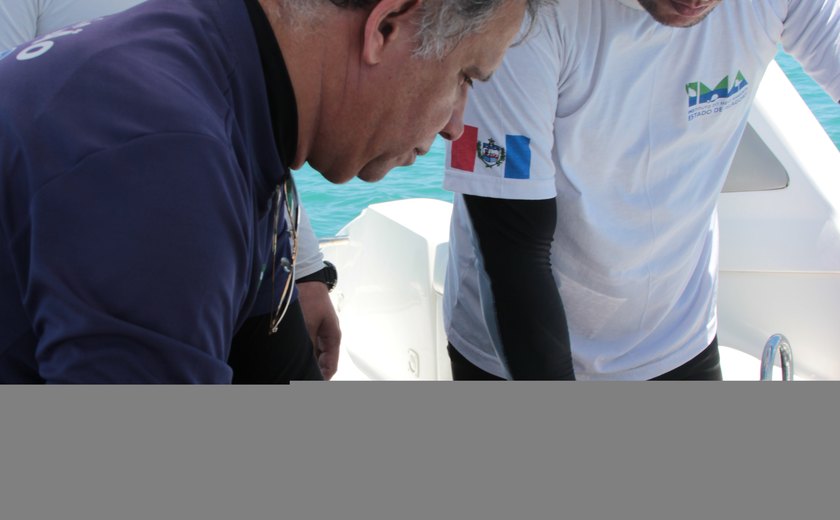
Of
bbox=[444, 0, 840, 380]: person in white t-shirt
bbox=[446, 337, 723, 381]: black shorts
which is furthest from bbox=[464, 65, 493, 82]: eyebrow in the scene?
bbox=[446, 337, 723, 381]: black shorts

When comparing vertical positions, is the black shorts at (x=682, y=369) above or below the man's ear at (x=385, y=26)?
below

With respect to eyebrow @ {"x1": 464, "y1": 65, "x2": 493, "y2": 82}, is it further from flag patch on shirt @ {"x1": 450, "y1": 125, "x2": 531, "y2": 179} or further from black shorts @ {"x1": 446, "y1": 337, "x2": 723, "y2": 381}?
black shorts @ {"x1": 446, "y1": 337, "x2": 723, "y2": 381}

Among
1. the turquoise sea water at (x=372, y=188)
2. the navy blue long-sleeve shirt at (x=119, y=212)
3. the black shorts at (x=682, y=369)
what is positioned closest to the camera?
the navy blue long-sleeve shirt at (x=119, y=212)

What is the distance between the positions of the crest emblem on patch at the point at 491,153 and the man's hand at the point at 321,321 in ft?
1.36

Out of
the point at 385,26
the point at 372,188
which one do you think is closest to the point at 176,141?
the point at 385,26

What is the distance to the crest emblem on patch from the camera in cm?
146

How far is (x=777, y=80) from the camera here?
9.37 ft

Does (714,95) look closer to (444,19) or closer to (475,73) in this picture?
(475,73)

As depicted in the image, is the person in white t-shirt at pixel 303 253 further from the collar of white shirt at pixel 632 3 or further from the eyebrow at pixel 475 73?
the collar of white shirt at pixel 632 3

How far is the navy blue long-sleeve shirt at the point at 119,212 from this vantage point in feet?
2.10

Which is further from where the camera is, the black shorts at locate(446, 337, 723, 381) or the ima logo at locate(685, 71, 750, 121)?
the black shorts at locate(446, 337, 723, 381)

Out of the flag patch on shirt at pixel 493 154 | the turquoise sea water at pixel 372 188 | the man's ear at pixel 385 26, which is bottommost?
the turquoise sea water at pixel 372 188

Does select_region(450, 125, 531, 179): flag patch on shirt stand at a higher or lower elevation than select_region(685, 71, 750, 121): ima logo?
lower

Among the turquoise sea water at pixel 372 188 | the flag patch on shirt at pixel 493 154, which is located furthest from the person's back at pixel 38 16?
the turquoise sea water at pixel 372 188
